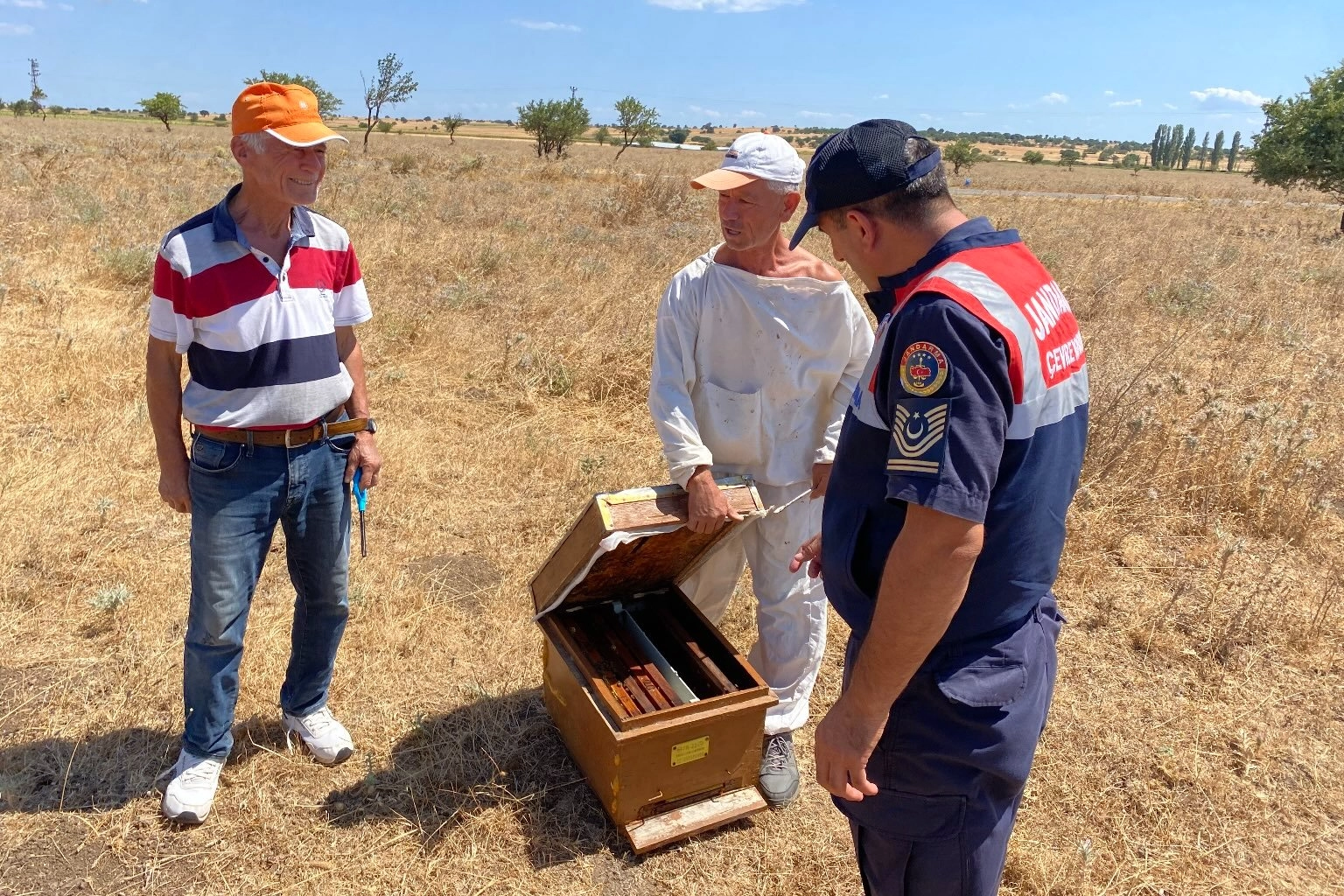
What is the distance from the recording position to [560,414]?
641 centimetres

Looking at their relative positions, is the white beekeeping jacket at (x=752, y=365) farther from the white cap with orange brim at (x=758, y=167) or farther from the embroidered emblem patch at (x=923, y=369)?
the embroidered emblem patch at (x=923, y=369)

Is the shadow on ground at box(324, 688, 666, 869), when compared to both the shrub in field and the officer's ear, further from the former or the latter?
the officer's ear

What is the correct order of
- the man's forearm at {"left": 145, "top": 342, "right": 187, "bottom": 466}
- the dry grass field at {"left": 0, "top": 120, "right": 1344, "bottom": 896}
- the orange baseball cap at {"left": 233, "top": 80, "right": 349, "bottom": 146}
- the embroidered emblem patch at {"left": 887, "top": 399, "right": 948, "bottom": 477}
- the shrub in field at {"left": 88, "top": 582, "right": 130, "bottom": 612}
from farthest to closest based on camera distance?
the shrub in field at {"left": 88, "top": 582, "right": 130, "bottom": 612} → the dry grass field at {"left": 0, "top": 120, "right": 1344, "bottom": 896} → the man's forearm at {"left": 145, "top": 342, "right": 187, "bottom": 466} → the orange baseball cap at {"left": 233, "top": 80, "right": 349, "bottom": 146} → the embroidered emblem patch at {"left": 887, "top": 399, "right": 948, "bottom": 477}

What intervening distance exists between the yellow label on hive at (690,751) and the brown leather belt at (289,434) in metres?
1.51

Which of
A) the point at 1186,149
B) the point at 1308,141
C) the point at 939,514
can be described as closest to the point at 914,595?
the point at 939,514

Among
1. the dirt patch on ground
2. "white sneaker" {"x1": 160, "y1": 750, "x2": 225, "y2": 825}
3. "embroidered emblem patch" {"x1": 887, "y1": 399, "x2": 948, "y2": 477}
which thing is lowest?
"white sneaker" {"x1": 160, "y1": 750, "x2": 225, "y2": 825}

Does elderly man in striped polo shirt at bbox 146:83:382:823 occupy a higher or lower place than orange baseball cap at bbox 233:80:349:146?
lower

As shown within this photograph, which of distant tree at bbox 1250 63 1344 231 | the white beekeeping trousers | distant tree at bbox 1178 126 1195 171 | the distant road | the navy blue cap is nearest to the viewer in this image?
the navy blue cap

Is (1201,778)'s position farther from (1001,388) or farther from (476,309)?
(476,309)

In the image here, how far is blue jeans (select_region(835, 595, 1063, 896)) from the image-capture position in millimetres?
1676

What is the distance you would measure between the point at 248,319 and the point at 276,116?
593mm

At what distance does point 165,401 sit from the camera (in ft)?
8.56

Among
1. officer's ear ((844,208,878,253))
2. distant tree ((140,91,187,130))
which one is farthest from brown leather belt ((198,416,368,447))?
distant tree ((140,91,187,130))

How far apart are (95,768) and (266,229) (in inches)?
78.4
